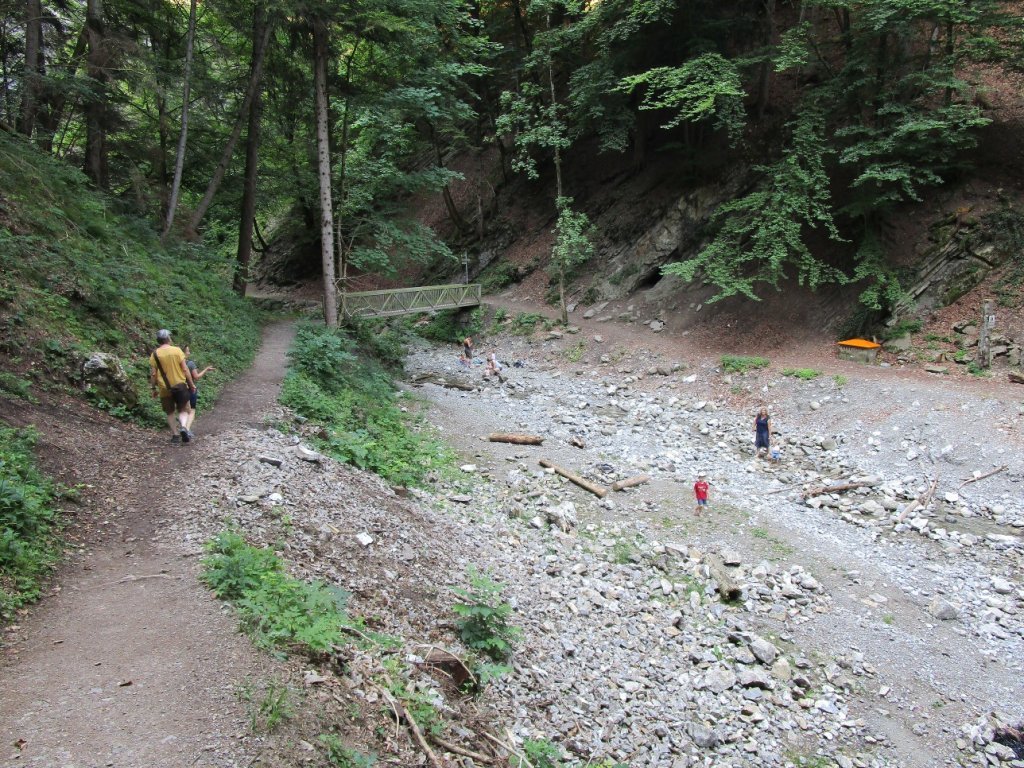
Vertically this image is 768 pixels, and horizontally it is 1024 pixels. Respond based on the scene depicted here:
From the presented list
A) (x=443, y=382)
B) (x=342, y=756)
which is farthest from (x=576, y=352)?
(x=342, y=756)

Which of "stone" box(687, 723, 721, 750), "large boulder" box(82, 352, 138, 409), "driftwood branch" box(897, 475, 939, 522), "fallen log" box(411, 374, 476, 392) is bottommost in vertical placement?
"stone" box(687, 723, 721, 750)

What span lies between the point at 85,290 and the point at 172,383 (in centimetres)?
349

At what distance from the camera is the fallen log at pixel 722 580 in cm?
812

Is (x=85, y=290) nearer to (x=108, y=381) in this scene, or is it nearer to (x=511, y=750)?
(x=108, y=381)

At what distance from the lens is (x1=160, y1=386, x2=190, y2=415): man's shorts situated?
777 cm

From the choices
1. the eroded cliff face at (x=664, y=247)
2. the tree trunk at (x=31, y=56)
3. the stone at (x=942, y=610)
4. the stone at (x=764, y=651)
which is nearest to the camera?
the stone at (x=764, y=651)

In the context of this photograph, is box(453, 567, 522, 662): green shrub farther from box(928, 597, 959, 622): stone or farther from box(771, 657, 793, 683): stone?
box(928, 597, 959, 622): stone

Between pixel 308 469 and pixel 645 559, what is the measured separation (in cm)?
549

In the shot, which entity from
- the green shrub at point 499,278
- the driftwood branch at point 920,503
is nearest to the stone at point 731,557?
the driftwood branch at point 920,503

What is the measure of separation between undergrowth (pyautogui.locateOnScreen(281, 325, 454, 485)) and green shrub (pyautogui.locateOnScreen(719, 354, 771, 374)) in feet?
30.7

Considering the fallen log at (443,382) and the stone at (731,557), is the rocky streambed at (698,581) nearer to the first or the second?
the stone at (731,557)

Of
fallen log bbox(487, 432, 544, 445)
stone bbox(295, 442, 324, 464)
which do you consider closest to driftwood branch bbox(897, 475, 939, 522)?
fallen log bbox(487, 432, 544, 445)

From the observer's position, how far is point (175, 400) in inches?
308

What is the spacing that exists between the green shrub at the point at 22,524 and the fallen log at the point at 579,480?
8.51 meters
